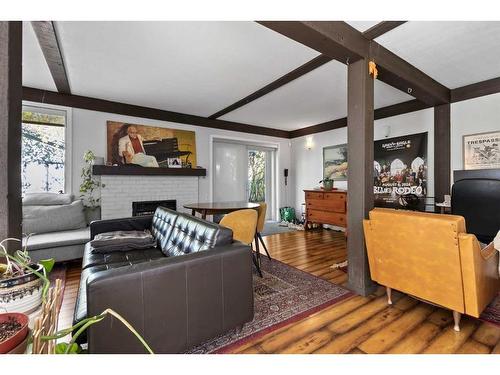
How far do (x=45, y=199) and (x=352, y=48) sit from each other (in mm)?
4179

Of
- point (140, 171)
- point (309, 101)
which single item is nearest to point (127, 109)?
point (140, 171)

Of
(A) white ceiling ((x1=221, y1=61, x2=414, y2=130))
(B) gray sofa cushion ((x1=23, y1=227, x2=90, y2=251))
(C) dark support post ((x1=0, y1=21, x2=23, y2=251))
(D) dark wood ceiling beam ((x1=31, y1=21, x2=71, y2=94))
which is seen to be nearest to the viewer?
(C) dark support post ((x1=0, y1=21, x2=23, y2=251))

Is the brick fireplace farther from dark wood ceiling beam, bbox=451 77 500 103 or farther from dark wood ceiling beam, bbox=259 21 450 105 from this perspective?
dark wood ceiling beam, bbox=451 77 500 103

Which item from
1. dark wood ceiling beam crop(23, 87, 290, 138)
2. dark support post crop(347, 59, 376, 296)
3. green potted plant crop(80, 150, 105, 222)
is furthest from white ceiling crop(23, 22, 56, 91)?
dark support post crop(347, 59, 376, 296)

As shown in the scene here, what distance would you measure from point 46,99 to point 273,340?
4.42 metres

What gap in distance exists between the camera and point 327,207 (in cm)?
457

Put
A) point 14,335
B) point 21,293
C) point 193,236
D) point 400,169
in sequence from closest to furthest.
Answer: point 14,335
point 21,293
point 193,236
point 400,169

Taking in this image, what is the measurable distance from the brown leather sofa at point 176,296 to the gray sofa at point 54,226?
1.34m

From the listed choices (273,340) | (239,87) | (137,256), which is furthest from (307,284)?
(239,87)

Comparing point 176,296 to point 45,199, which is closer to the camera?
point 176,296

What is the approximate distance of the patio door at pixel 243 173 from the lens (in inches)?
216

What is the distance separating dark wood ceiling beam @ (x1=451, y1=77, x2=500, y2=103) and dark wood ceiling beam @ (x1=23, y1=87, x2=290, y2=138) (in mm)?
3599

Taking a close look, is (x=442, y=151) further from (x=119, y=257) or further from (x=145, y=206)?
(x=145, y=206)

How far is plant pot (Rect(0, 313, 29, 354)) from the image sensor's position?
0.54m
